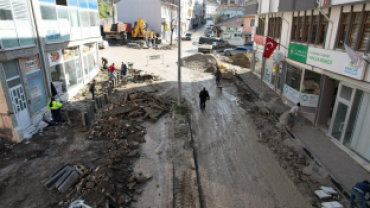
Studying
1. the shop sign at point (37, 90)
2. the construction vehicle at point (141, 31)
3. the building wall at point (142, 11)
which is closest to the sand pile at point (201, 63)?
the shop sign at point (37, 90)

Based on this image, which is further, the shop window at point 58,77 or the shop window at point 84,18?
the shop window at point 84,18

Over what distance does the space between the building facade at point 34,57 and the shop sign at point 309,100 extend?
14.3 meters

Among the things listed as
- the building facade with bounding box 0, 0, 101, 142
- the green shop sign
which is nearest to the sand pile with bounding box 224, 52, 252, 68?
the green shop sign

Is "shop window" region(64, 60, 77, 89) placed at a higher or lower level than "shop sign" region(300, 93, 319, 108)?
higher

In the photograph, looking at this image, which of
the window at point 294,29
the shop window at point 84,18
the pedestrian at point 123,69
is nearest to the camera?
the window at point 294,29

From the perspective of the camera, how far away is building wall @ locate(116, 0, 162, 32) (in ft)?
141

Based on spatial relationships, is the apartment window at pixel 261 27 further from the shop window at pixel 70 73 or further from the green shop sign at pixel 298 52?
the shop window at pixel 70 73

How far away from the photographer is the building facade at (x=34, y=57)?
9953mm

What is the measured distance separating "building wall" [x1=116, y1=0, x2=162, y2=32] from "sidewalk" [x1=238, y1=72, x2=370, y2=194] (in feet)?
124

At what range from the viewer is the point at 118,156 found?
29.6ft

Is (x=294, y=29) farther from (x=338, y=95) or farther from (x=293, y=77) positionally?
(x=338, y=95)

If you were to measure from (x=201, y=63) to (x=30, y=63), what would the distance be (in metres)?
17.4

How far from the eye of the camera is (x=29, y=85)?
1129cm

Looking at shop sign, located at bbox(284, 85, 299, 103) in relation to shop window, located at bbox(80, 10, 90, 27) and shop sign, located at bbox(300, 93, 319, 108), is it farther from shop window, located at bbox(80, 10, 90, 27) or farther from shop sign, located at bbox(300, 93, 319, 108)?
shop window, located at bbox(80, 10, 90, 27)
